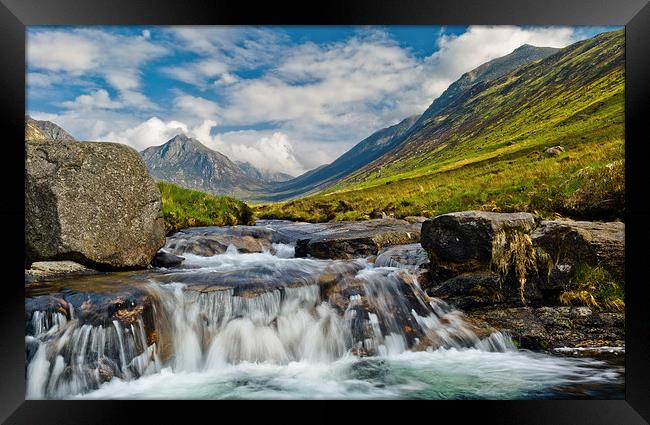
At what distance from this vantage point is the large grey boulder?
642 cm

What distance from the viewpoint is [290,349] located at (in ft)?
20.5

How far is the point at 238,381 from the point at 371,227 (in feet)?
24.4

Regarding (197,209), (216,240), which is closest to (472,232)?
(216,240)

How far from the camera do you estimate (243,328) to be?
6168mm

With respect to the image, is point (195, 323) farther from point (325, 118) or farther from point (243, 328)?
point (325, 118)

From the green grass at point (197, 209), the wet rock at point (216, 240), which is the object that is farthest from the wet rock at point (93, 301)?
the green grass at point (197, 209)

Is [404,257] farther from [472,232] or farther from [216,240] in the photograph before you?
[216,240]

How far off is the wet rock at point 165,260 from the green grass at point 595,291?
25.2 ft

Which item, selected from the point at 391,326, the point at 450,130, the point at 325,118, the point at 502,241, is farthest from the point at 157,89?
the point at 450,130

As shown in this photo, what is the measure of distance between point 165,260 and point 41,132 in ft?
17.2

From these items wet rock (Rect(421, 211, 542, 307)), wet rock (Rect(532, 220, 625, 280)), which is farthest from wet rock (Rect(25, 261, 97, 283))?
wet rock (Rect(532, 220, 625, 280))

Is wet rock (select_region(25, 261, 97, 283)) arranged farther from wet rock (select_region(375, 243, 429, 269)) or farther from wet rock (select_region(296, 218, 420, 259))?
wet rock (select_region(375, 243, 429, 269))

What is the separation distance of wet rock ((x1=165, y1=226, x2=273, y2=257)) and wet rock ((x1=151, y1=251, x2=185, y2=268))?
117 cm

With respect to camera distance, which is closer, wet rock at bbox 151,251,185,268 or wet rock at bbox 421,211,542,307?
wet rock at bbox 421,211,542,307
